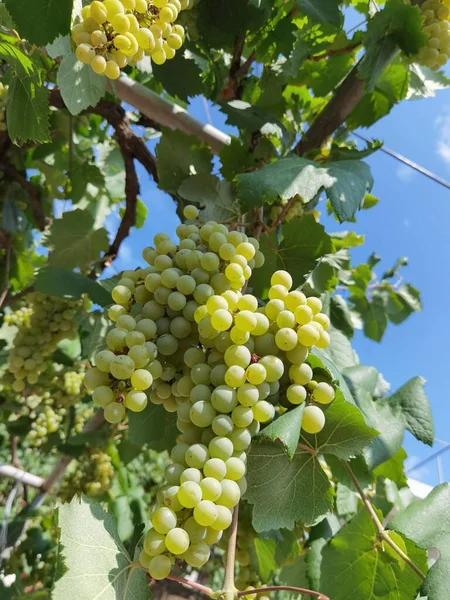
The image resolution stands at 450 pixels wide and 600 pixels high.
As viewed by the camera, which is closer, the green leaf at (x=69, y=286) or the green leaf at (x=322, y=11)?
the green leaf at (x=322, y=11)

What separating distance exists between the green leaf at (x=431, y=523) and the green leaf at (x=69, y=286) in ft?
2.53

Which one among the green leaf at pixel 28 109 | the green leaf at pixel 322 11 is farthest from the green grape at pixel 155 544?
the green leaf at pixel 322 11

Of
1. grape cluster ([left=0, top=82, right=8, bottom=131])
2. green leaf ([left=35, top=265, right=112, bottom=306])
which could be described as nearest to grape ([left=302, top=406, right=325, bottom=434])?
green leaf ([left=35, top=265, right=112, bottom=306])

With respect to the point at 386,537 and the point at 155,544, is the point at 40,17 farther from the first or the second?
the point at 386,537

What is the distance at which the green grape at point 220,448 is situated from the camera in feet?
1.64

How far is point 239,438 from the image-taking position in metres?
0.53

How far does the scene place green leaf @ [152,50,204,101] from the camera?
4.00 feet

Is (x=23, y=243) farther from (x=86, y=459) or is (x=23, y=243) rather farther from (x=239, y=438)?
(x=239, y=438)

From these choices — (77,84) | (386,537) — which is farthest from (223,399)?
(77,84)

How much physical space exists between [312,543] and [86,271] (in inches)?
43.9

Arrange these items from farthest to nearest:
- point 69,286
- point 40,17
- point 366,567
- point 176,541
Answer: point 69,286 < point 366,567 < point 40,17 < point 176,541

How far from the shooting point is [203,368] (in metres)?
0.57

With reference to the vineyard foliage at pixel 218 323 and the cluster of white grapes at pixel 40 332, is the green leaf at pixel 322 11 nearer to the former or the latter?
the vineyard foliage at pixel 218 323

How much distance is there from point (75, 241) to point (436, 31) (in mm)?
1193
